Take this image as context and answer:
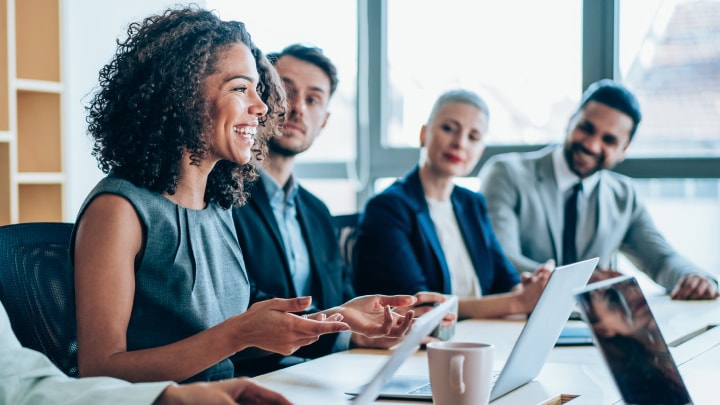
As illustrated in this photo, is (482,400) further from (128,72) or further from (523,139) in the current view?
(523,139)

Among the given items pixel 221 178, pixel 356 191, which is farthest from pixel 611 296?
pixel 356 191

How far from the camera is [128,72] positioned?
162 cm

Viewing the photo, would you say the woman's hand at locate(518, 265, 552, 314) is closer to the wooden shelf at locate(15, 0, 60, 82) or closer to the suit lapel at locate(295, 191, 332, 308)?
the suit lapel at locate(295, 191, 332, 308)

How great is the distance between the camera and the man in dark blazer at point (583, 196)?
→ 128 inches

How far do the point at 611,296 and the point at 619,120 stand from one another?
7.58ft

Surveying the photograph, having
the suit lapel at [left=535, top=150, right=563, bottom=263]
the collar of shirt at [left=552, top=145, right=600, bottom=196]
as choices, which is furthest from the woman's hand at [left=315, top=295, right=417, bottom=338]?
the collar of shirt at [left=552, top=145, right=600, bottom=196]

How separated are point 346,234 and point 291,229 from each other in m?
0.29

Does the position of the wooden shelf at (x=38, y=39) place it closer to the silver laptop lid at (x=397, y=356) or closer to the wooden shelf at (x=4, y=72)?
the wooden shelf at (x=4, y=72)

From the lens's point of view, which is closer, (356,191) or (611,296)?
(611,296)

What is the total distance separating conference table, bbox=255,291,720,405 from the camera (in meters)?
1.36

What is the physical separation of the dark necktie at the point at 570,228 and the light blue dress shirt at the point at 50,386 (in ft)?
8.10

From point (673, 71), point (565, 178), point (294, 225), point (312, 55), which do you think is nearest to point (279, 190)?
point (294, 225)

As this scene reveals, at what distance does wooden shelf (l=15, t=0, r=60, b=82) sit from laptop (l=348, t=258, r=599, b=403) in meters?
2.40

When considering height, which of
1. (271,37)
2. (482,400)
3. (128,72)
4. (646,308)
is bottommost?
(482,400)
